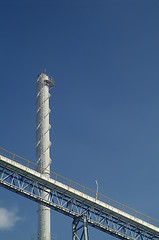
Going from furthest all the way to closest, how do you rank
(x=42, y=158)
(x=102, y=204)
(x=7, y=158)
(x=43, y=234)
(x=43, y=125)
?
(x=43, y=125)
(x=42, y=158)
(x=43, y=234)
(x=102, y=204)
(x=7, y=158)

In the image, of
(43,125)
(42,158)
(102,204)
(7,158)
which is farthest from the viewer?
(43,125)

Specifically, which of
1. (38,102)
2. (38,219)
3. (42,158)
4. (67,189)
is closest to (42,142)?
(42,158)

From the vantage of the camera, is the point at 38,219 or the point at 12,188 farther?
the point at 38,219

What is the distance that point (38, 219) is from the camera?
5512cm

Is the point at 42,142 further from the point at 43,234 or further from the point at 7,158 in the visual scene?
the point at 7,158

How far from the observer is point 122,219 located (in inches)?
1806

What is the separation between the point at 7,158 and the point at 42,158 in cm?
1936

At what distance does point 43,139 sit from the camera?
6325 centimetres

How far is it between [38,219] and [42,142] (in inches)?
555

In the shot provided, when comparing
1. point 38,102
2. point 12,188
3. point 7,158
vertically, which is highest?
point 38,102

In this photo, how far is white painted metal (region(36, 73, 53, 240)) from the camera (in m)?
54.4

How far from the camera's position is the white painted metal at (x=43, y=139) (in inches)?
2142

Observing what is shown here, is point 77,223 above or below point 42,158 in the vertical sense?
below

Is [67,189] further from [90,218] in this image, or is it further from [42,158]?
[42,158]
